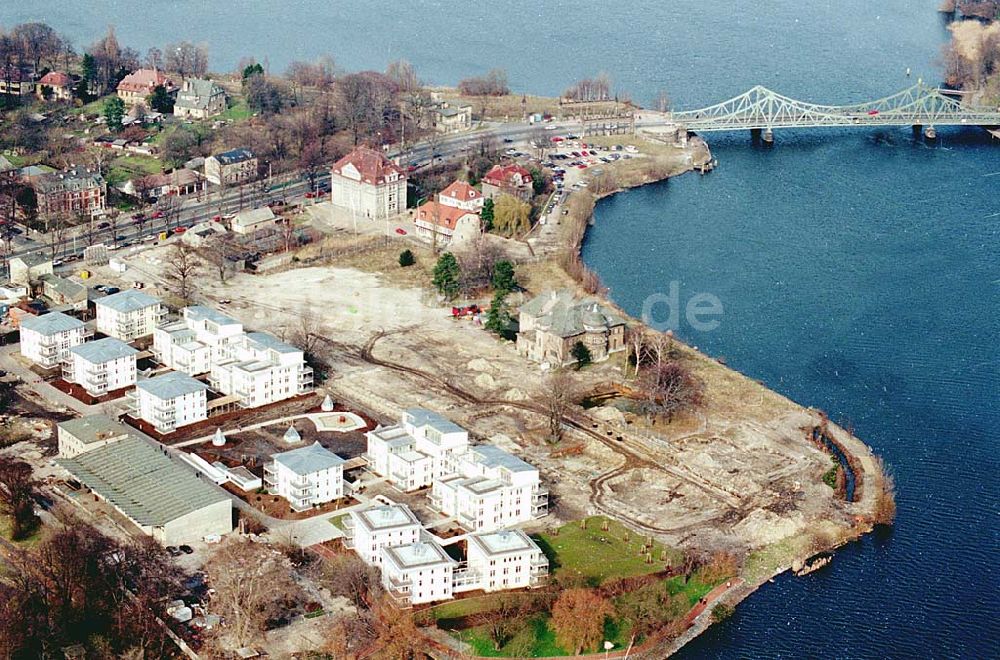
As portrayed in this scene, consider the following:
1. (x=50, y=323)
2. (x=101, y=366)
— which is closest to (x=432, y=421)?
(x=101, y=366)

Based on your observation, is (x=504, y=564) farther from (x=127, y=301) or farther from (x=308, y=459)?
(x=127, y=301)

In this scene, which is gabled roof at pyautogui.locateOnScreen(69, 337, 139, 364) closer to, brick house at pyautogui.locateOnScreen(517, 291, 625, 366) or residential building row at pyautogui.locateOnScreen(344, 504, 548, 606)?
residential building row at pyautogui.locateOnScreen(344, 504, 548, 606)

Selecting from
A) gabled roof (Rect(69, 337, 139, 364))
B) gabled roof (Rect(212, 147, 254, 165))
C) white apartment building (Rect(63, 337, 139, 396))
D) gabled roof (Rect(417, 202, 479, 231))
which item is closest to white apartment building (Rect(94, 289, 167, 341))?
gabled roof (Rect(69, 337, 139, 364))

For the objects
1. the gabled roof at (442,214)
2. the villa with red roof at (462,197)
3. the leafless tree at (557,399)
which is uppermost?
the villa with red roof at (462,197)

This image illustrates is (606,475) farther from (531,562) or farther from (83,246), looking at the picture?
(83,246)

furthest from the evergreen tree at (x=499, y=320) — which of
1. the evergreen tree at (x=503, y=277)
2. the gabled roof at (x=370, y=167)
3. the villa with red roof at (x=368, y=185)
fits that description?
the gabled roof at (x=370, y=167)

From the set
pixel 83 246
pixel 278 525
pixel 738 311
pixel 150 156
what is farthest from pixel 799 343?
pixel 150 156

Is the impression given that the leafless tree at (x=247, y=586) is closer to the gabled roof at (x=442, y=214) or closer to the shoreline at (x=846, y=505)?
the shoreline at (x=846, y=505)
